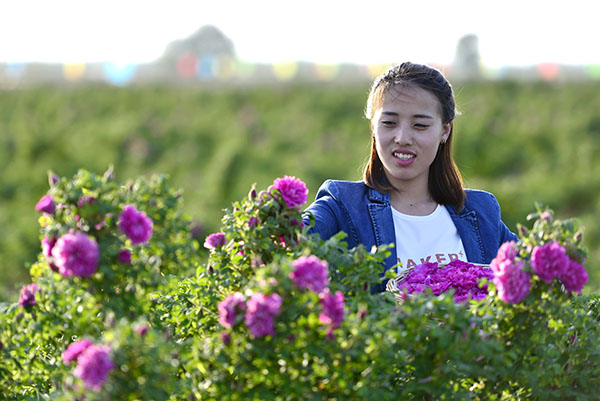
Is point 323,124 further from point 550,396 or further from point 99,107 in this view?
point 550,396

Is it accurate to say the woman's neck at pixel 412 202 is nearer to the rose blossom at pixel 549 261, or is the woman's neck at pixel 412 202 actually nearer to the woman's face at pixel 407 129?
the woman's face at pixel 407 129

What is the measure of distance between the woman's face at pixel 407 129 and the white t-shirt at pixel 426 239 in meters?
0.21

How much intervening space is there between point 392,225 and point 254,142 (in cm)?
948

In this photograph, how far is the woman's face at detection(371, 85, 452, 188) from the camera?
9.95 ft

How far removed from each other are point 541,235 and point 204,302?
3.62 feet

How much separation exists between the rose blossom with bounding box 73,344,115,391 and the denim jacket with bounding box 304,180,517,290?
4.39ft

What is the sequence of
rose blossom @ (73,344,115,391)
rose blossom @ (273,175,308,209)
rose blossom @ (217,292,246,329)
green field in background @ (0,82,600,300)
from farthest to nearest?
green field in background @ (0,82,600,300), rose blossom @ (273,175,308,209), rose blossom @ (217,292,246,329), rose blossom @ (73,344,115,391)

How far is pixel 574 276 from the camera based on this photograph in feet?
6.81

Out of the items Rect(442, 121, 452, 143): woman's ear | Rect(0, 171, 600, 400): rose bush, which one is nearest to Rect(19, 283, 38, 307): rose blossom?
Rect(0, 171, 600, 400): rose bush

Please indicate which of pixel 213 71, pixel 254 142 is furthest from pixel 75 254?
pixel 213 71

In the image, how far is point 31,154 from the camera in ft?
39.0

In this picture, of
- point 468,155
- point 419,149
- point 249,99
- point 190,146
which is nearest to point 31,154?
point 190,146

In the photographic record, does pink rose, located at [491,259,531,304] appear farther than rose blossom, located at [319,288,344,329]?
Yes

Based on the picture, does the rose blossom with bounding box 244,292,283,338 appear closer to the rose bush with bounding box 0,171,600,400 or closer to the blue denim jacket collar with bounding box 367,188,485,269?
the rose bush with bounding box 0,171,600,400
